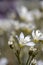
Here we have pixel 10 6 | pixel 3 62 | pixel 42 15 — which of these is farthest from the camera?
pixel 10 6

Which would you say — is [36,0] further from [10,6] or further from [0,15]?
[0,15]

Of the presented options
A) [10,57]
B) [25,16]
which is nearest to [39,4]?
[25,16]

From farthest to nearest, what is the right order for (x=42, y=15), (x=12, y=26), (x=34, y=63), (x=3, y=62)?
(x=42, y=15) → (x=12, y=26) → (x=3, y=62) → (x=34, y=63)

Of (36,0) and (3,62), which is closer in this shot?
(3,62)

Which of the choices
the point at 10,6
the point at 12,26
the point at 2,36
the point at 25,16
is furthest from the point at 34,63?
the point at 10,6

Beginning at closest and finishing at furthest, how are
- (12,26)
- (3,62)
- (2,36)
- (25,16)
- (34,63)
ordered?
(34,63) < (3,62) < (2,36) < (12,26) < (25,16)

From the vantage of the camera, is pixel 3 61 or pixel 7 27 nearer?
pixel 3 61

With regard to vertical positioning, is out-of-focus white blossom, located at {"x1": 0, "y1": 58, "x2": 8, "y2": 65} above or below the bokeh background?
below

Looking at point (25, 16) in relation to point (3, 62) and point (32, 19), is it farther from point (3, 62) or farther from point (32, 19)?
point (3, 62)

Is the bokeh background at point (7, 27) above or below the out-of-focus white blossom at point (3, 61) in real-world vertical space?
above
